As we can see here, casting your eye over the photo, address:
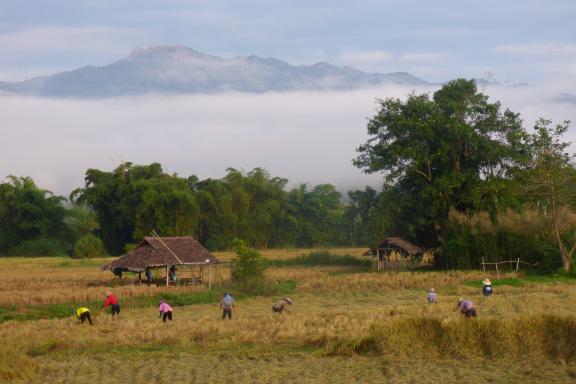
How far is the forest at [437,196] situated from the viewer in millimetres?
42062

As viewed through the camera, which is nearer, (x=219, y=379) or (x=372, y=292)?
(x=219, y=379)

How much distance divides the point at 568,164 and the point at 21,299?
2847 centimetres

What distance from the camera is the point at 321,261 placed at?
56.3 m

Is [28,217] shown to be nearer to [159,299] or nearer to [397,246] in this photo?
[397,246]

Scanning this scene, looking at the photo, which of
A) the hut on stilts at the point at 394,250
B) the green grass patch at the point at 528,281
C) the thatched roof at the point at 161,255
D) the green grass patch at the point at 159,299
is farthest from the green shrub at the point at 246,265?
the hut on stilts at the point at 394,250

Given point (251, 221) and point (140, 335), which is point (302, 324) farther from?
point (251, 221)

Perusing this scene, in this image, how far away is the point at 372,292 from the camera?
34.3 meters

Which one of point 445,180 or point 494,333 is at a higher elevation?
point 445,180

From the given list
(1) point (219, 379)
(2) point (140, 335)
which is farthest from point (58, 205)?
(1) point (219, 379)

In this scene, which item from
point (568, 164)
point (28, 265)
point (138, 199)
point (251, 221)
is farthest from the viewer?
point (251, 221)

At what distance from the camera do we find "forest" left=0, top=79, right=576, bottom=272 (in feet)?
138

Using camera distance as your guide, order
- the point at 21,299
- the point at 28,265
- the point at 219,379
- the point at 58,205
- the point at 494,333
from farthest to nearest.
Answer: the point at 58,205 < the point at 28,265 < the point at 21,299 < the point at 494,333 < the point at 219,379

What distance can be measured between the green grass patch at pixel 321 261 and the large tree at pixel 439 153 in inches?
237

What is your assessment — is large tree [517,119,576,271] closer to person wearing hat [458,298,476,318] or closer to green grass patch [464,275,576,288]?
green grass patch [464,275,576,288]
